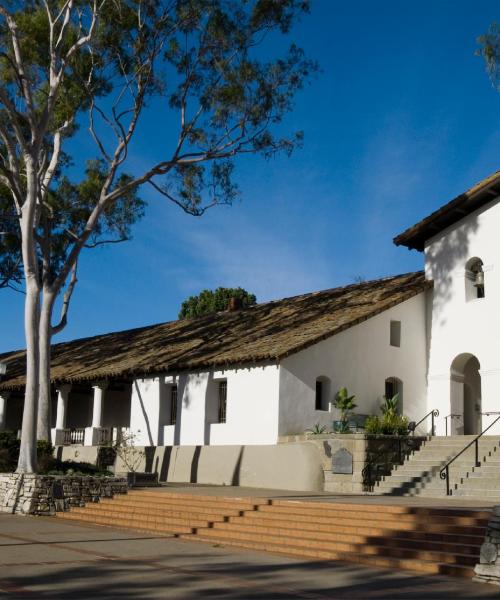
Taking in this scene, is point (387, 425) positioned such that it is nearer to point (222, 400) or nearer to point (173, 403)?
point (222, 400)

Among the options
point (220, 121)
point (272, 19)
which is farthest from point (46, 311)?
point (272, 19)

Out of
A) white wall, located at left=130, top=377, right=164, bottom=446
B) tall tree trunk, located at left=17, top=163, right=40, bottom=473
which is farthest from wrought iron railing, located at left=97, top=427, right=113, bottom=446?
tall tree trunk, located at left=17, top=163, right=40, bottom=473

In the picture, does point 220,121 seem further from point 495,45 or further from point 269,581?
point 269,581

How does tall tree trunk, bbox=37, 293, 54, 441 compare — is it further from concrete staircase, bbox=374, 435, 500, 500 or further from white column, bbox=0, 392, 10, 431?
white column, bbox=0, 392, 10, 431

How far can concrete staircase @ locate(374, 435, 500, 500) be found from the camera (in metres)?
17.1

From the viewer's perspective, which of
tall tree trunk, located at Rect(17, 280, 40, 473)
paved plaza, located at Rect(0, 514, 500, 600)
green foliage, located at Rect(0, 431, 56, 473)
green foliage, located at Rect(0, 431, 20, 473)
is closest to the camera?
paved plaza, located at Rect(0, 514, 500, 600)

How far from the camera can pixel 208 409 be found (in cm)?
2448

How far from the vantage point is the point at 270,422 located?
71.6ft

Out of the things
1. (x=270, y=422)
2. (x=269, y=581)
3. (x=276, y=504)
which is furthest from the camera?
(x=270, y=422)

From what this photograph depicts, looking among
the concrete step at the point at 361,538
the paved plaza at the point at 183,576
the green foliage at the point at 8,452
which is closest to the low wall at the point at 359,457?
the concrete step at the point at 361,538

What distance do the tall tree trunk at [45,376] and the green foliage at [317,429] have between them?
25.3 feet

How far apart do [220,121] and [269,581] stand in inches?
629

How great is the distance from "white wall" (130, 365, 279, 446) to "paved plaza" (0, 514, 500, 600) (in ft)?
30.6

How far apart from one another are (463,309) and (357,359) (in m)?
3.66
